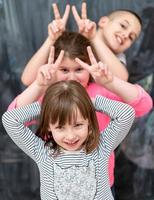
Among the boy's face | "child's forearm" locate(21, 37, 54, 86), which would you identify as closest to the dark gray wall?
the boy's face

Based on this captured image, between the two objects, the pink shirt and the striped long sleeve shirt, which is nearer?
the striped long sleeve shirt

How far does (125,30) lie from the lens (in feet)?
5.36

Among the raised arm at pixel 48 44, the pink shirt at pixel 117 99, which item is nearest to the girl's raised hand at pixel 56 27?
the raised arm at pixel 48 44

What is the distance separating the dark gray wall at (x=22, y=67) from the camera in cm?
192

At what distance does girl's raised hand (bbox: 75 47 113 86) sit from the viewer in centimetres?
139

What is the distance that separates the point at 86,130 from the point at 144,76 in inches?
31.3

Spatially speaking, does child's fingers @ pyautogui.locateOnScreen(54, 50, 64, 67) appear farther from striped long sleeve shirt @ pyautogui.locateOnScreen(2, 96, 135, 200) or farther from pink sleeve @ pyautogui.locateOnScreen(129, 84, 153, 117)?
pink sleeve @ pyautogui.locateOnScreen(129, 84, 153, 117)

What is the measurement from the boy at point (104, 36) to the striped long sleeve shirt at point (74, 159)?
0.18 m

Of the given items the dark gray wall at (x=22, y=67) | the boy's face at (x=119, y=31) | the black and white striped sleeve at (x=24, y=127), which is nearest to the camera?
the black and white striped sleeve at (x=24, y=127)

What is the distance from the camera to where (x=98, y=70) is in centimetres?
139

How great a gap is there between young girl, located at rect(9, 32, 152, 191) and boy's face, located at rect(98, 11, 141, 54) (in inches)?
4.9

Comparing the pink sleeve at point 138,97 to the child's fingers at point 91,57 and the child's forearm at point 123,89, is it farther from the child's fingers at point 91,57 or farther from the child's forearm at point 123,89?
the child's fingers at point 91,57

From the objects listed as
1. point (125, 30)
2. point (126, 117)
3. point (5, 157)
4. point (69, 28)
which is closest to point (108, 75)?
point (126, 117)

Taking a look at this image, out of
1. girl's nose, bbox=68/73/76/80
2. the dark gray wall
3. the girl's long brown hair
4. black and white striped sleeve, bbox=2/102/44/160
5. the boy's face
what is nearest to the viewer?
the girl's long brown hair
